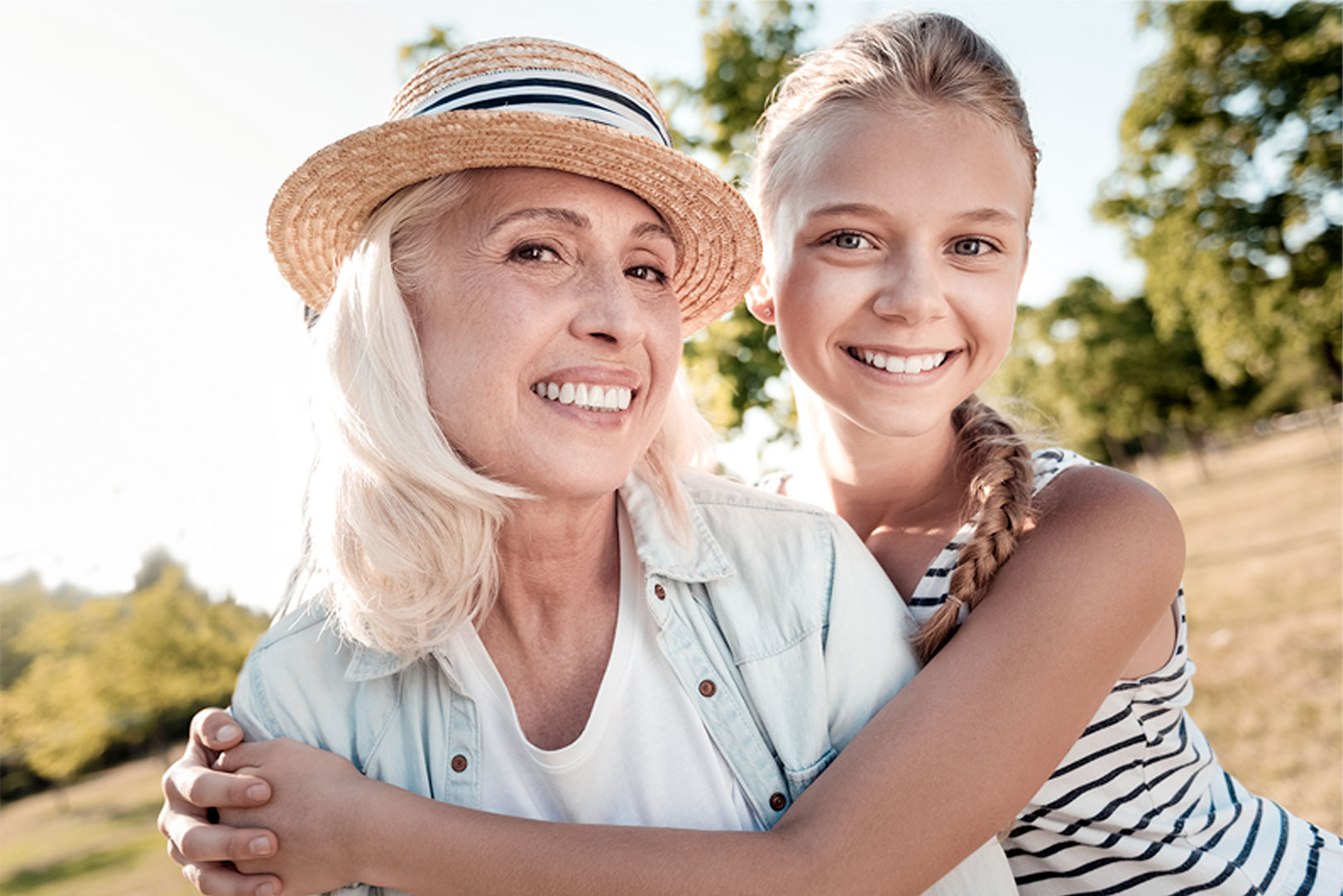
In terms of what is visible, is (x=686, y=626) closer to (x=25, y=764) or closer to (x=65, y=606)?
(x=65, y=606)

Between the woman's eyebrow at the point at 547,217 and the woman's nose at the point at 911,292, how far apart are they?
0.86 m

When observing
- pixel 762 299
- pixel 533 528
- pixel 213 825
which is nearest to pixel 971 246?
pixel 762 299

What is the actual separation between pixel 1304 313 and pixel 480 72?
65.7ft

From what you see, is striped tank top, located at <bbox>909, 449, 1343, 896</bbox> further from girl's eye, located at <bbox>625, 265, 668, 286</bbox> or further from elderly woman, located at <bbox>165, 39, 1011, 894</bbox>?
girl's eye, located at <bbox>625, 265, 668, 286</bbox>

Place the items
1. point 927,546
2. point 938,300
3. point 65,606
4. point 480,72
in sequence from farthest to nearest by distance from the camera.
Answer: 1. point 65,606
2. point 927,546
3. point 938,300
4. point 480,72

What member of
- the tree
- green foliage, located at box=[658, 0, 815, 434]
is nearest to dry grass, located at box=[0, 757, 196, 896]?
green foliage, located at box=[658, 0, 815, 434]

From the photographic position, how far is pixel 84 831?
12.2 m

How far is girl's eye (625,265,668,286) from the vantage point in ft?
8.24

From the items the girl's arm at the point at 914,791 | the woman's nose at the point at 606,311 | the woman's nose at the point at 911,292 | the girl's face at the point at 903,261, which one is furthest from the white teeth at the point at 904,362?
the woman's nose at the point at 606,311

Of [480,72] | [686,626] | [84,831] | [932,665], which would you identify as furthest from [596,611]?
[84,831]

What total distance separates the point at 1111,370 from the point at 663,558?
3741 cm

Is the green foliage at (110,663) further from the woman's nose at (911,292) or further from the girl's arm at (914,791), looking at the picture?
the woman's nose at (911,292)

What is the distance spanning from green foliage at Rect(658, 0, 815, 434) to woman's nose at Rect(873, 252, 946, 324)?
2721 millimetres

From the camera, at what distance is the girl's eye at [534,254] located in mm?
2287
